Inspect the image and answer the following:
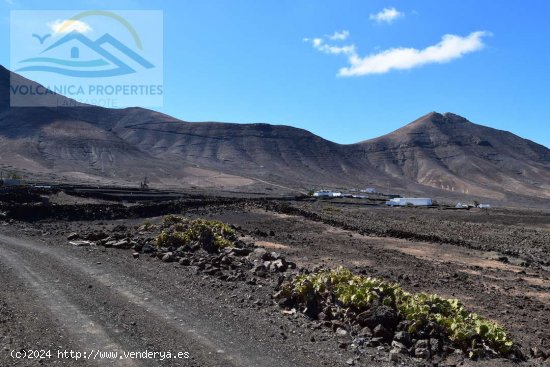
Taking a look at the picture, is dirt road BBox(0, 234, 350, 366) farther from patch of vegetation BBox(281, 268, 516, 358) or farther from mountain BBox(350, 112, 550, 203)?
mountain BBox(350, 112, 550, 203)

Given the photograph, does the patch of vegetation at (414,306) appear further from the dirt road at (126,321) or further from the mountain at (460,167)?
the mountain at (460,167)

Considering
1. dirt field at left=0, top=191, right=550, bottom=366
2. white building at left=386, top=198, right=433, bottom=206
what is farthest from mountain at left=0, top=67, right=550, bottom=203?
dirt field at left=0, top=191, right=550, bottom=366

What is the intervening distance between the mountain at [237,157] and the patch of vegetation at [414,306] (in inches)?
3774

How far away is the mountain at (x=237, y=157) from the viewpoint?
11806 cm

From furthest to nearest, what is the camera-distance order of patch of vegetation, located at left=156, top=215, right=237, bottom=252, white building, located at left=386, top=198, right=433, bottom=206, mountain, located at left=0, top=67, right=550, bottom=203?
mountain, located at left=0, top=67, right=550, bottom=203 < white building, located at left=386, top=198, right=433, bottom=206 < patch of vegetation, located at left=156, top=215, right=237, bottom=252

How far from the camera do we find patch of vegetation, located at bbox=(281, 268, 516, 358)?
7.09 meters

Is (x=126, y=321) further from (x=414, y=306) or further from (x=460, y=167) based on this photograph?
(x=460, y=167)

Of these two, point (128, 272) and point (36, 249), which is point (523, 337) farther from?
point (36, 249)

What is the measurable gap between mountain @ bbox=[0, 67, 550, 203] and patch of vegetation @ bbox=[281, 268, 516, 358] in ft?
314

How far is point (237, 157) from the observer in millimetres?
161375

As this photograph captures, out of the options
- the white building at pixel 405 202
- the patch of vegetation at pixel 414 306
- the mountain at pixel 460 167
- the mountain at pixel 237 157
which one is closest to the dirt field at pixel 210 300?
the patch of vegetation at pixel 414 306

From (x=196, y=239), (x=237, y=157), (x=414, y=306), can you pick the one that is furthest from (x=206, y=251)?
(x=237, y=157)

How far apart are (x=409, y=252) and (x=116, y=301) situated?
13363 mm

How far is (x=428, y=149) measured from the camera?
634 ft
